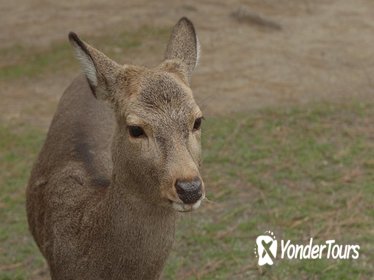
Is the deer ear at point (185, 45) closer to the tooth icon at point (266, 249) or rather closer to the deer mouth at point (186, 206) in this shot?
the deer mouth at point (186, 206)

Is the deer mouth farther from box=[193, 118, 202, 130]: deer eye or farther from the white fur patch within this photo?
the white fur patch

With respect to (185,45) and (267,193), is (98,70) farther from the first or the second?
(267,193)

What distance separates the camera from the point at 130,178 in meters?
3.60

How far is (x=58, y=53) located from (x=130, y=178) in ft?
27.8

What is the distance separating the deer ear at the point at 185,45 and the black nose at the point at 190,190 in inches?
45.6

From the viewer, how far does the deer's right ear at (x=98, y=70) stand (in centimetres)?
375

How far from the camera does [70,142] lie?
196 inches

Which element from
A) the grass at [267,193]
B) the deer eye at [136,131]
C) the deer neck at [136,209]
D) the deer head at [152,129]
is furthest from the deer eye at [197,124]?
the grass at [267,193]

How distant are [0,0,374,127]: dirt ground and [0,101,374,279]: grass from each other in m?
0.67

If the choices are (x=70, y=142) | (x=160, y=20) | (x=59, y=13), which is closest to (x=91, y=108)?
(x=70, y=142)

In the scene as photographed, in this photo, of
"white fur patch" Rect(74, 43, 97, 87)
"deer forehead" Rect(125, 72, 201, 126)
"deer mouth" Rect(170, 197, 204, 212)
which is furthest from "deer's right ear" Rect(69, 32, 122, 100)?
"deer mouth" Rect(170, 197, 204, 212)

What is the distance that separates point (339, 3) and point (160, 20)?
4.16 metres

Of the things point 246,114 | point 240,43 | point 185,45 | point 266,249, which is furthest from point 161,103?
point 240,43

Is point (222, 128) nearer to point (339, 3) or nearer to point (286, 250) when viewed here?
point (286, 250)
